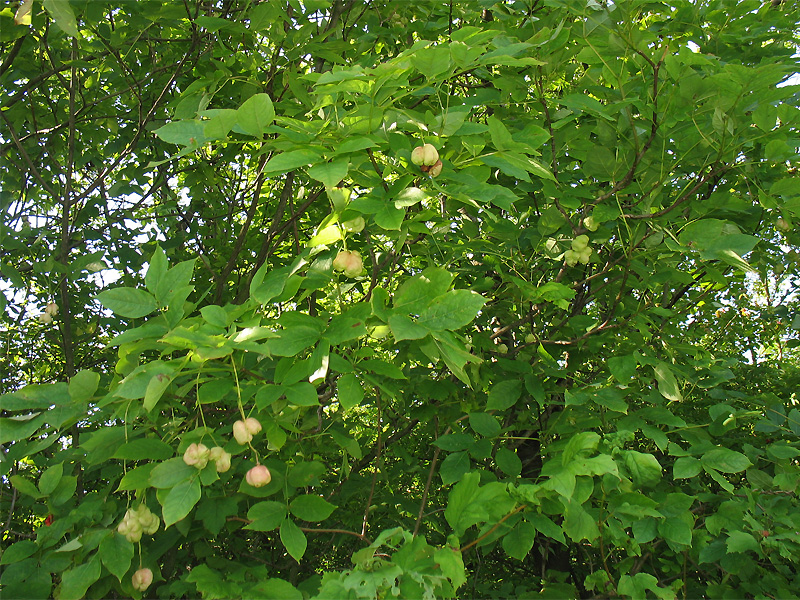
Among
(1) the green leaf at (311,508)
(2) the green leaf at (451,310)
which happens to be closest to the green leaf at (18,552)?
(1) the green leaf at (311,508)

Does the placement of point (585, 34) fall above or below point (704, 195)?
A: above

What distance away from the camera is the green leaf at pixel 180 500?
121 cm

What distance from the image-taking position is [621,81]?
1823mm

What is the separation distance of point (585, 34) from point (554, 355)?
1.22 m

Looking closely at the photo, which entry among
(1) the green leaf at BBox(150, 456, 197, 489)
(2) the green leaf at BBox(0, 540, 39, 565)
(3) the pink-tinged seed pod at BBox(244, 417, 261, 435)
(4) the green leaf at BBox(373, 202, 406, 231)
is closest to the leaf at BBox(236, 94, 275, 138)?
(4) the green leaf at BBox(373, 202, 406, 231)

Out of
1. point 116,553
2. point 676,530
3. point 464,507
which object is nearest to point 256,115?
point 464,507

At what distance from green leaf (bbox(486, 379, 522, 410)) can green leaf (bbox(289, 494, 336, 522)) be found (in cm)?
68

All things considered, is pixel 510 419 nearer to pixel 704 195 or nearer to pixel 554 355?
pixel 554 355

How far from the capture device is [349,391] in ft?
4.36

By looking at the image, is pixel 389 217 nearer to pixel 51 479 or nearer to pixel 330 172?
pixel 330 172

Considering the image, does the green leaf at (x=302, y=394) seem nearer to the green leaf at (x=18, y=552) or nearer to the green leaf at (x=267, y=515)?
the green leaf at (x=267, y=515)

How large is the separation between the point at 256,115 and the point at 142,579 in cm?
120

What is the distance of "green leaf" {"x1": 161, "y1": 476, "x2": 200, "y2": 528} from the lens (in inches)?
47.5

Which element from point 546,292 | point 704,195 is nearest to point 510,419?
point 546,292
